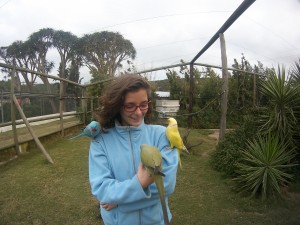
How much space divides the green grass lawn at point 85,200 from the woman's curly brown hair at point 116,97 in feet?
6.26

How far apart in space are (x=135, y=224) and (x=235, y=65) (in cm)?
1062

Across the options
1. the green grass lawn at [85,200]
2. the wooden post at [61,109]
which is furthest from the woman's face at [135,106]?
the wooden post at [61,109]

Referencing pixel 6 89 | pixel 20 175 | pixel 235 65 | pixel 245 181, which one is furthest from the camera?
pixel 235 65

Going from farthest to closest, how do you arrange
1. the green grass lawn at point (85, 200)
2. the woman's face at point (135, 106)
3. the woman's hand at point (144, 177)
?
the green grass lawn at point (85, 200), the woman's face at point (135, 106), the woman's hand at point (144, 177)

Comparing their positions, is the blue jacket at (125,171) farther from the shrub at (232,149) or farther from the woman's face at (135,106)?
the shrub at (232,149)

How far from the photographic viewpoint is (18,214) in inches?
125

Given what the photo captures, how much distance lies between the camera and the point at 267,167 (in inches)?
133

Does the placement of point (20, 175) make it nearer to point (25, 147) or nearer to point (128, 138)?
point (25, 147)

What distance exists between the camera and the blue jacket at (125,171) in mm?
1155

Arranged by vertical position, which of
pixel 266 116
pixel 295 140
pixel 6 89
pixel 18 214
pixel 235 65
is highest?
pixel 235 65

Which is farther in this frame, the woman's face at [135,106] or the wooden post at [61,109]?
the wooden post at [61,109]

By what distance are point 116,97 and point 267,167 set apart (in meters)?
2.60

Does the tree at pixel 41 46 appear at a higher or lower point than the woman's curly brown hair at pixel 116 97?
higher

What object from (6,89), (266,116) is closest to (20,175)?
(6,89)
